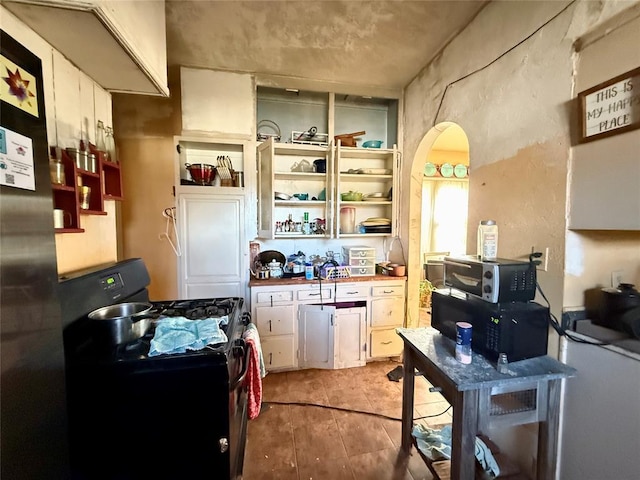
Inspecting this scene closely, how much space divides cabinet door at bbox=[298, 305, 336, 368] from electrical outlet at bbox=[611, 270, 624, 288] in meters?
1.86

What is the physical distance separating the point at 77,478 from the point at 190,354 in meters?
0.61

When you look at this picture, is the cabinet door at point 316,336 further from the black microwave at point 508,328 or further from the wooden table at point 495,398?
the black microwave at point 508,328

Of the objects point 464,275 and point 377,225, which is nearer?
point 464,275

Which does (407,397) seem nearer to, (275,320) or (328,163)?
(275,320)

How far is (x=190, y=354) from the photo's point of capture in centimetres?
108

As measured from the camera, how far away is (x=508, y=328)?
3.91ft

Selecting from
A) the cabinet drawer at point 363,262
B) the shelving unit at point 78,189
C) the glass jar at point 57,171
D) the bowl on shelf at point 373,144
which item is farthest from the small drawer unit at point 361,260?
the glass jar at point 57,171

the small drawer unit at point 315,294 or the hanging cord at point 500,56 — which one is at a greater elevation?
the hanging cord at point 500,56

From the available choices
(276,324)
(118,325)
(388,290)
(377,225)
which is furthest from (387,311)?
(118,325)

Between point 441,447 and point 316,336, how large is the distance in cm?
129

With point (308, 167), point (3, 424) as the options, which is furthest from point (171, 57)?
point (3, 424)

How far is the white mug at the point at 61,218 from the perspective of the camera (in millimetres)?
1241

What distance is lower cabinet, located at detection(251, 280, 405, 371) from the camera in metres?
2.58

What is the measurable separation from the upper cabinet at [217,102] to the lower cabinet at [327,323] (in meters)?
1.49
